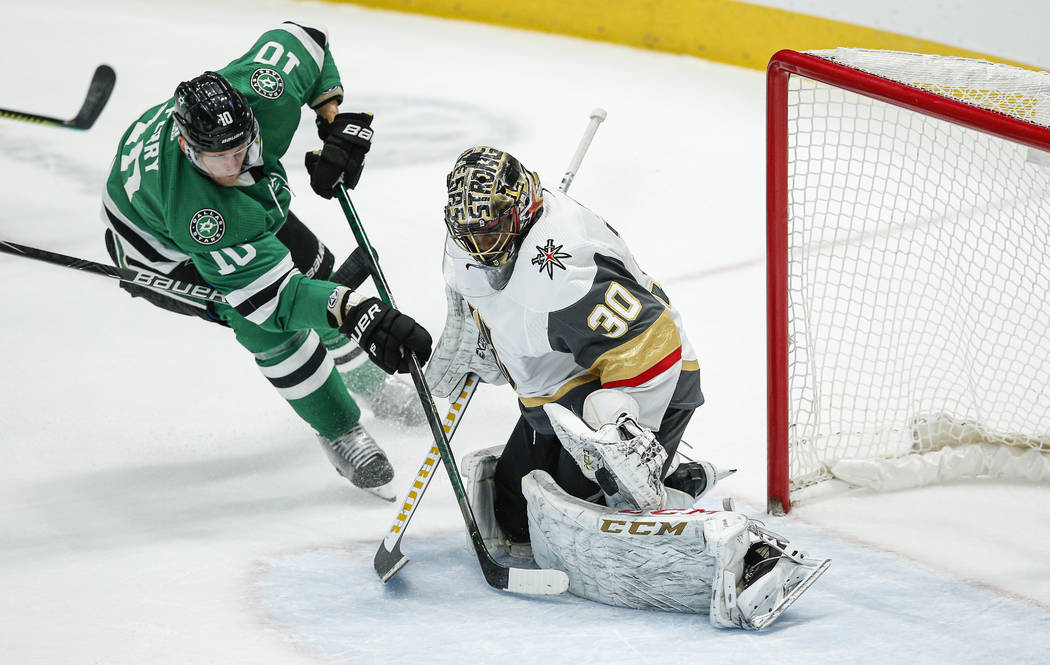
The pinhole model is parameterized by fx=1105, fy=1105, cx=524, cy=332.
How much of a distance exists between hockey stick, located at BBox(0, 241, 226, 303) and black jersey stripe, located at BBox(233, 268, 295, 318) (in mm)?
109

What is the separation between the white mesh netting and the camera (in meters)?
2.58

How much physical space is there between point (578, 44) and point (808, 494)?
3.53 m

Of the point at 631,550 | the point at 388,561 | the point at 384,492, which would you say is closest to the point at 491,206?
the point at 631,550

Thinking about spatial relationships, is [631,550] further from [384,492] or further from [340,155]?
[340,155]

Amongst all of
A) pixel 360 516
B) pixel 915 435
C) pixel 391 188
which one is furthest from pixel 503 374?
pixel 391 188

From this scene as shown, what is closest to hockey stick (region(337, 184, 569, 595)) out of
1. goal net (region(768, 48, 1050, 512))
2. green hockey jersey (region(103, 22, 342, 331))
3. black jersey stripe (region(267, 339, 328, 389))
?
green hockey jersey (region(103, 22, 342, 331))

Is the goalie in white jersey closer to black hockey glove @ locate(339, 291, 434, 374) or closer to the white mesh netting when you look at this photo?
black hockey glove @ locate(339, 291, 434, 374)

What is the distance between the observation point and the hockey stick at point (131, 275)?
2373 millimetres

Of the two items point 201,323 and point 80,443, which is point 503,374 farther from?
point 201,323

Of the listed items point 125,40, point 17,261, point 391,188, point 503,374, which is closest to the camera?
point 503,374

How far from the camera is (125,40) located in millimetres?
5391

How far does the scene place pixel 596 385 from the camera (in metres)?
2.05

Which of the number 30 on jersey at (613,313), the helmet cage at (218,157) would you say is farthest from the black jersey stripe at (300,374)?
the number 30 on jersey at (613,313)

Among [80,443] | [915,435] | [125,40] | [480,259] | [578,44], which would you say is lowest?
[80,443]
